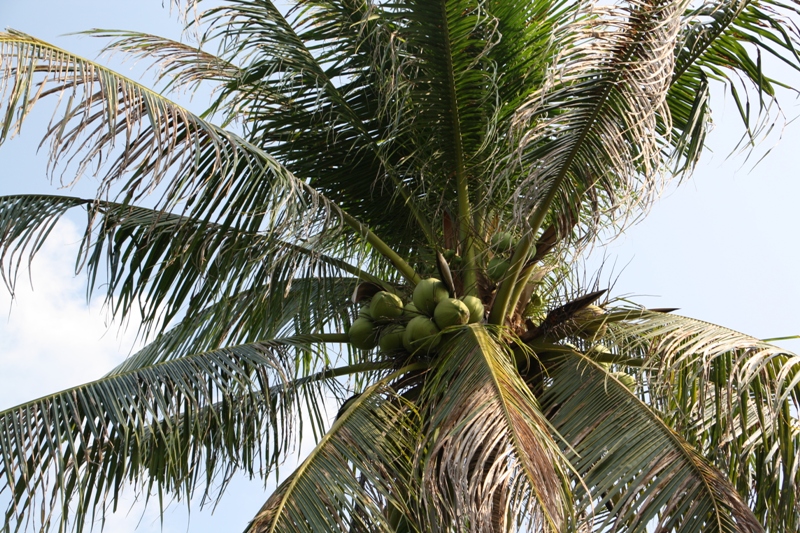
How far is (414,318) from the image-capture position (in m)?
4.71

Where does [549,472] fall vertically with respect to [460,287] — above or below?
below

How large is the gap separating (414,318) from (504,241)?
0.67 meters

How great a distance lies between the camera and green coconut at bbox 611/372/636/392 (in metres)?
4.71

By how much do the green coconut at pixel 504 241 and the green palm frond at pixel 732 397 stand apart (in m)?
0.70

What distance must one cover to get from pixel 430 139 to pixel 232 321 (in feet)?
→ 5.06

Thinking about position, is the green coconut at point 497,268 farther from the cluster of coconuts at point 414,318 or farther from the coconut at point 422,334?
the coconut at point 422,334

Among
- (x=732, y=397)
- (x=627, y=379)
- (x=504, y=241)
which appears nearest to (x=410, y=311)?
(x=504, y=241)

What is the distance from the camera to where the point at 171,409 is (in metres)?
4.48

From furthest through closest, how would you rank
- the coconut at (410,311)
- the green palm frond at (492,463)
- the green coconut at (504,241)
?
the green coconut at (504,241)
the coconut at (410,311)
the green palm frond at (492,463)

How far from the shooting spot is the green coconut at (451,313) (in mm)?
4555

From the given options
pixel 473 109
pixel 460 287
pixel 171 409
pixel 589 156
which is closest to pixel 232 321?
pixel 171 409

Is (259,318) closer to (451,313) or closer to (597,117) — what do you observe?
(451,313)

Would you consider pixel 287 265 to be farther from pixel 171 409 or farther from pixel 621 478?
pixel 621 478

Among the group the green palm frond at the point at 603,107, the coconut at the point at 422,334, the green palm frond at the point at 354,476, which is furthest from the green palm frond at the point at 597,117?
the green palm frond at the point at 354,476
